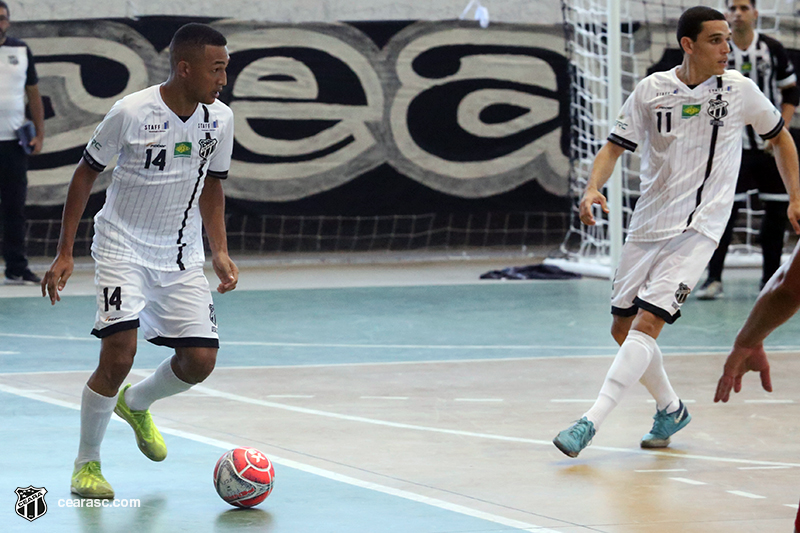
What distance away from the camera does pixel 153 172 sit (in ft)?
15.0

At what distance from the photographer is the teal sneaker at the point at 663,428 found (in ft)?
17.1

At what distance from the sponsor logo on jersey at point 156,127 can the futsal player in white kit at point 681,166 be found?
5.77 ft

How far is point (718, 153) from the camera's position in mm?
5363

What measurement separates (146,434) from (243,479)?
784 millimetres

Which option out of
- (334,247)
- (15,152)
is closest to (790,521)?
(15,152)

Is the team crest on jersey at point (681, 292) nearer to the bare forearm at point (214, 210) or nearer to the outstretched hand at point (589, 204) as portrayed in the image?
the outstretched hand at point (589, 204)

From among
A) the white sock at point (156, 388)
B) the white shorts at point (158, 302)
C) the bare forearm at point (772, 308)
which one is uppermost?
the bare forearm at point (772, 308)

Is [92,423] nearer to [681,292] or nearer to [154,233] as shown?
[154,233]

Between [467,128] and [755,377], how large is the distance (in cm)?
818

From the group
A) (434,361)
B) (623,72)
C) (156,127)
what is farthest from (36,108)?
(156,127)

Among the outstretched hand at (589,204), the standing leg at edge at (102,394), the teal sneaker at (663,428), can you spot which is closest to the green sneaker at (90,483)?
the standing leg at edge at (102,394)

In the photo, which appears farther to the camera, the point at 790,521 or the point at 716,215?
the point at 716,215

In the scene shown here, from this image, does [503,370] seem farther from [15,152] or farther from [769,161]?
[15,152]

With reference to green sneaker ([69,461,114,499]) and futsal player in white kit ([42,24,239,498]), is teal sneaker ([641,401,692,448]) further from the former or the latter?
green sneaker ([69,461,114,499])
